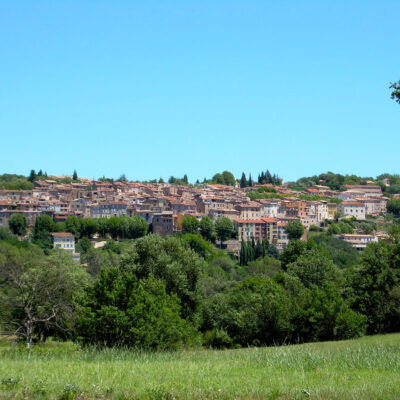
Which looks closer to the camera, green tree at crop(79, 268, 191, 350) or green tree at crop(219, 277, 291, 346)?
green tree at crop(79, 268, 191, 350)

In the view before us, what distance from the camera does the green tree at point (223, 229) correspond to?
90188mm

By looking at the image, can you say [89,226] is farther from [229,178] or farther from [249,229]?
[229,178]

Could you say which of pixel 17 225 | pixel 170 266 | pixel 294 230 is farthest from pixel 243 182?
pixel 170 266

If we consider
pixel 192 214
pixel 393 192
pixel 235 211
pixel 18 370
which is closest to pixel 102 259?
pixel 192 214

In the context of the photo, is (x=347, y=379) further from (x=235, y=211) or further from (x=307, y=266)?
(x=235, y=211)

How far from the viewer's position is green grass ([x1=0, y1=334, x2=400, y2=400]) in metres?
8.94

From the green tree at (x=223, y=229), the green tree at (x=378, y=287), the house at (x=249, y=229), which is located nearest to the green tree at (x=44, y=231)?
the green tree at (x=223, y=229)

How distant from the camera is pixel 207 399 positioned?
8812 mm

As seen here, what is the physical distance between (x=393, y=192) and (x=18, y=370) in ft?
473

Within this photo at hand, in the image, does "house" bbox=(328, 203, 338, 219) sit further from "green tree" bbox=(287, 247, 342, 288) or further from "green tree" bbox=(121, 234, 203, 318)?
"green tree" bbox=(121, 234, 203, 318)

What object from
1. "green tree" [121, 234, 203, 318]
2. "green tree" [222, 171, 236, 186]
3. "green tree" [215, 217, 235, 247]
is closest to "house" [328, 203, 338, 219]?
"green tree" [215, 217, 235, 247]

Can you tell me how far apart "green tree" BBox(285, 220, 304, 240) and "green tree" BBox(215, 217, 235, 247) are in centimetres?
871

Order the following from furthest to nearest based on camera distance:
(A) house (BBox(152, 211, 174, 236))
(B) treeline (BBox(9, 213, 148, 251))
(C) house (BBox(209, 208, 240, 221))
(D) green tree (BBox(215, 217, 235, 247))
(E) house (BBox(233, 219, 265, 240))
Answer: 1. (C) house (BBox(209, 208, 240, 221))
2. (E) house (BBox(233, 219, 265, 240))
3. (A) house (BBox(152, 211, 174, 236))
4. (D) green tree (BBox(215, 217, 235, 247))
5. (B) treeline (BBox(9, 213, 148, 251))

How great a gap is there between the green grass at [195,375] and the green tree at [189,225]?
76.3 meters
